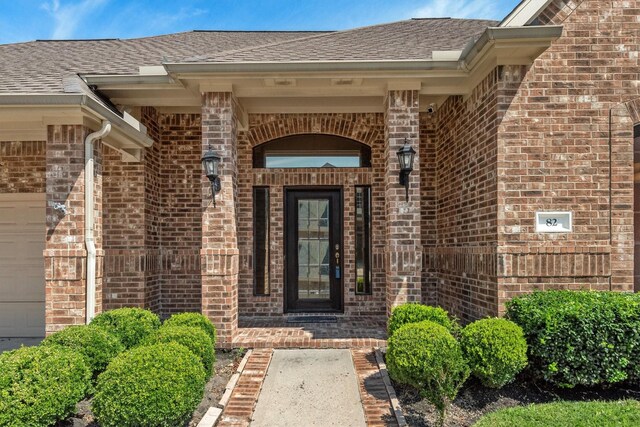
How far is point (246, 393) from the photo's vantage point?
4.12 m

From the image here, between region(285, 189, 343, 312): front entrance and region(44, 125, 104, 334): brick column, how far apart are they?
316 centimetres

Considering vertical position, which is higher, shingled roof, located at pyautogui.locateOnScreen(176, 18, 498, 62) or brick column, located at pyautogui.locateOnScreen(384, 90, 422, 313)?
shingled roof, located at pyautogui.locateOnScreen(176, 18, 498, 62)

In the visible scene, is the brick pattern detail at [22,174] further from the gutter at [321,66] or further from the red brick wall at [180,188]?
the gutter at [321,66]

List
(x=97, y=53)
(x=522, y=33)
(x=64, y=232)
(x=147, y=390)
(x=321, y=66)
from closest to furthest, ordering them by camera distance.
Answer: (x=147, y=390), (x=522, y=33), (x=64, y=232), (x=321, y=66), (x=97, y=53)

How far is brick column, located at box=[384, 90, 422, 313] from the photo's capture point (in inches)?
206

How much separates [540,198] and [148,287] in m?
5.51

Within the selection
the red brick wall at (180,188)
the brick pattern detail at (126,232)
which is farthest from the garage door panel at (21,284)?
the red brick wall at (180,188)

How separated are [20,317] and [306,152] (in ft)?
17.2

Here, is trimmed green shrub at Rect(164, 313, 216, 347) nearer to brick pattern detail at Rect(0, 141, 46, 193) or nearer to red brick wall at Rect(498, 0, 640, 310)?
red brick wall at Rect(498, 0, 640, 310)

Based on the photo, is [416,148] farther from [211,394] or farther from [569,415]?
[211,394]

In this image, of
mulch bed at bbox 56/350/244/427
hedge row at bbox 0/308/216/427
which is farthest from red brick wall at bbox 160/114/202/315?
hedge row at bbox 0/308/216/427

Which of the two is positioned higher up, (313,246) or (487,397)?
(313,246)

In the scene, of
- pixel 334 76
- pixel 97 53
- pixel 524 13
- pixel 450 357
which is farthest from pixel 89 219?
pixel 524 13

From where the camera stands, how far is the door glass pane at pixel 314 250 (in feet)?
23.4
